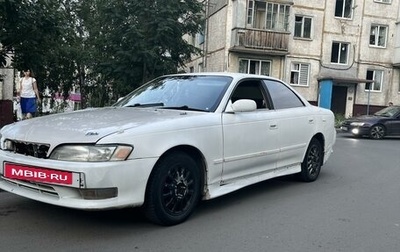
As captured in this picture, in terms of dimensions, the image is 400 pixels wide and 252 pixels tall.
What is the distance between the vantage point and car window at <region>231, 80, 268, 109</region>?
529 cm

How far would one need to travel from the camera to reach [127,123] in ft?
13.1

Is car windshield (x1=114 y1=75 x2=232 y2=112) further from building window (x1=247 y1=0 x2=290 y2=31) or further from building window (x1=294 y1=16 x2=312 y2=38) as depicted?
building window (x1=294 y1=16 x2=312 y2=38)

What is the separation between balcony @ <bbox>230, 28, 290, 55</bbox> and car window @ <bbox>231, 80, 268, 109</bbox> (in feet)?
61.7

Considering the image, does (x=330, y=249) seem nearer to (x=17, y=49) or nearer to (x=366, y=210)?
(x=366, y=210)

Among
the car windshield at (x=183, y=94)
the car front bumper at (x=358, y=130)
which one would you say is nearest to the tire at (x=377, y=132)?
the car front bumper at (x=358, y=130)

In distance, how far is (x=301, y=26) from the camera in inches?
1029

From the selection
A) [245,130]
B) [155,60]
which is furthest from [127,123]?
[155,60]

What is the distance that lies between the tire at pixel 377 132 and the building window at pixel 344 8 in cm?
1294

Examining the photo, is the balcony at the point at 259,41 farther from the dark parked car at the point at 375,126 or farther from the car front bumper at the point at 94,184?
the car front bumper at the point at 94,184

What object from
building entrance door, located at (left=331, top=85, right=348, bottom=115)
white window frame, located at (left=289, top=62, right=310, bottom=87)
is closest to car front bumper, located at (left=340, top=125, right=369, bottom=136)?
white window frame, located at (left=289, top=62, right=310, bottom=87)

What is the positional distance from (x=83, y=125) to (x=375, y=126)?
48.2ft

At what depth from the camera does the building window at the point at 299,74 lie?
Result: 26141 mm

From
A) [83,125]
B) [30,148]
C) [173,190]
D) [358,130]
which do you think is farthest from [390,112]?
[30,148]

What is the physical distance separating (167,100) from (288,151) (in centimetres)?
187
